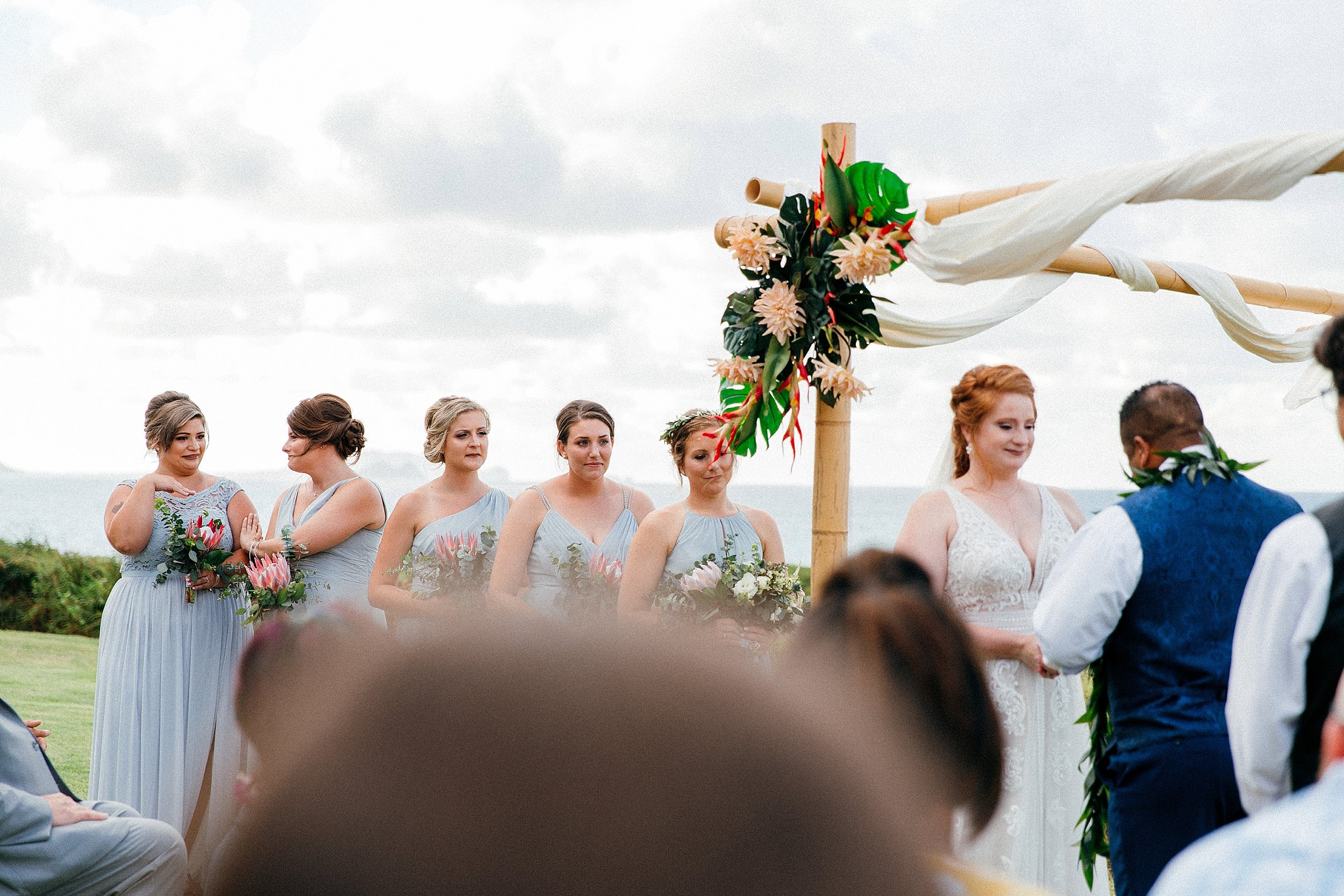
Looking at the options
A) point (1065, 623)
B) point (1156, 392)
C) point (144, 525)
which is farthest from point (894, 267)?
point (144, 525)

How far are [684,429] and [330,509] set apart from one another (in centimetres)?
218

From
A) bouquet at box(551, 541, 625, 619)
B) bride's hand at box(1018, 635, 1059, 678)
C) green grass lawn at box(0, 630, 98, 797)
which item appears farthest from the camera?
green grass lawn at box(0, 630, 98, 797)

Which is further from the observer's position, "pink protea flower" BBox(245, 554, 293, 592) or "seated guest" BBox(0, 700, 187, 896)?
"pink protea flower" BBox(245, 554, 293, 592)

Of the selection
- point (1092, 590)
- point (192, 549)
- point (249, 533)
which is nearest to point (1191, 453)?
point (1092, 590)

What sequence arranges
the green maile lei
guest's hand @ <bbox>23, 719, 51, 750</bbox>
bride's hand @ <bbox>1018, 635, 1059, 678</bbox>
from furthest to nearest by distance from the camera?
bride's hand @ <bbox>1018, 635, 1059, 678</bbox> < guest's hand @ <bbox>23, 719, 51, 750</bbox> < the green maile lei

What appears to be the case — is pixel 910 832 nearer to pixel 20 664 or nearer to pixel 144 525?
pixel 144 525

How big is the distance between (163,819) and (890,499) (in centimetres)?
9057

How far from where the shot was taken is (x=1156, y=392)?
151 inches

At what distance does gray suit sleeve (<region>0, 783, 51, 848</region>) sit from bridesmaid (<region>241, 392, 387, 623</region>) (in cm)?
257

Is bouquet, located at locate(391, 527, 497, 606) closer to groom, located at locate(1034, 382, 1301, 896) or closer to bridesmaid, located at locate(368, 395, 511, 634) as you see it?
bridesmaid, located at locate(368, 395, 511, 634)

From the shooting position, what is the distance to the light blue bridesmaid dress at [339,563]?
6.29 meters

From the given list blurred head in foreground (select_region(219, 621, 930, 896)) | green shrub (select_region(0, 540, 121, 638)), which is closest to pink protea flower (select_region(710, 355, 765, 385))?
blurred head in foreground (select_region(219, 621, 930, 896))

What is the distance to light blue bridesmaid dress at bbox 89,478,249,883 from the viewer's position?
6238 millimetres

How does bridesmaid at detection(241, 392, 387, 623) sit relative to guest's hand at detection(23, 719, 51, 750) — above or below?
above
